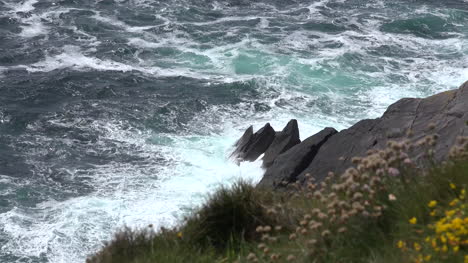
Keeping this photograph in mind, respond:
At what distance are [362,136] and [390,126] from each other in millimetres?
662

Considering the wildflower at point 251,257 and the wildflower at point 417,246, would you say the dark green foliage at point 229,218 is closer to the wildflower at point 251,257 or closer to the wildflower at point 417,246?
the wildflower at point 251,257

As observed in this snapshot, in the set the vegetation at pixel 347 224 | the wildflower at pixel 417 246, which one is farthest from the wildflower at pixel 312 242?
the wildflower at pixel 417 246

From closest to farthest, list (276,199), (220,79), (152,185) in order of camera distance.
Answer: (276,199) < (152,185) < (220,79)

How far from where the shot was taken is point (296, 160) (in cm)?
1675

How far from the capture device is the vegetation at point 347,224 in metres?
6.45

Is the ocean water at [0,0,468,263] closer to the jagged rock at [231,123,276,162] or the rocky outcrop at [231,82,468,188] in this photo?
the jagged rock at [231,123,276,162]

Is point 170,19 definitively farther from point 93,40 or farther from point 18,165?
point 18,165

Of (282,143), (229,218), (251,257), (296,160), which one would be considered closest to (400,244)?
(251,257)

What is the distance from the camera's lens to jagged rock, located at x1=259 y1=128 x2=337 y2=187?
53.6 feet

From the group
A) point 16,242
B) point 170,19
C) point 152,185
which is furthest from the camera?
point 170,19

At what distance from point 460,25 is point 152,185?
72.0ft

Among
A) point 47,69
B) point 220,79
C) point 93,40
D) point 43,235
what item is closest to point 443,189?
point 43,235

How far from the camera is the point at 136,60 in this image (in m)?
30.2

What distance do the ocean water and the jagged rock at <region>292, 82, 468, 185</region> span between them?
3.01 m
